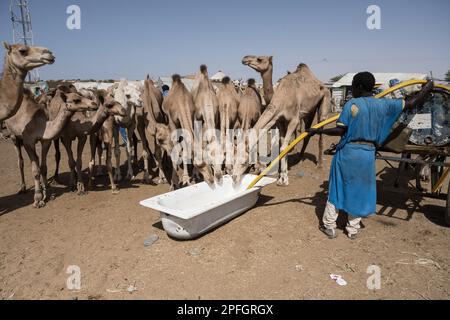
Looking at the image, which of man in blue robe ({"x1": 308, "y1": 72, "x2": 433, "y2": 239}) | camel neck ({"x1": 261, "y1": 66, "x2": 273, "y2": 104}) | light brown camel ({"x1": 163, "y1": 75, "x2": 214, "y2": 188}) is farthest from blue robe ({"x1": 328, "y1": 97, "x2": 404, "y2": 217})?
camel neck ({"x1": 261, "y1": 66, "x2": 273, "y2": 104})

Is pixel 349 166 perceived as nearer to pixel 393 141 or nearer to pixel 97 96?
pixel 393 141

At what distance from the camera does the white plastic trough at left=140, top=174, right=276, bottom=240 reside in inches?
168

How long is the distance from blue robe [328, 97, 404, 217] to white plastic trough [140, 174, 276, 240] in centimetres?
164

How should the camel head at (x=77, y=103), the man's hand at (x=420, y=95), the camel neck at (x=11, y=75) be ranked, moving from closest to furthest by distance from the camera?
the man's hand at (x=420, y=95)
the camel neck at (x=11, y=75)
the camel head at (x=77, y=103)

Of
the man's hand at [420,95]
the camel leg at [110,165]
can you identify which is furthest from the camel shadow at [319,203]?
the camel leg at [110,165]

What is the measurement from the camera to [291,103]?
23.6 ft

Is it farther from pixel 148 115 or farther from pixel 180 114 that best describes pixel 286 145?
pixel 148 115

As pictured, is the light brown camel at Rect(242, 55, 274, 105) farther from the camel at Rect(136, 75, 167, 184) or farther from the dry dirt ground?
the dry dirt ground

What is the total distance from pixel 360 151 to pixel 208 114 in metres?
3.67

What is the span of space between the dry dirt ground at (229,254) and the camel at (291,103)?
69.5 inches

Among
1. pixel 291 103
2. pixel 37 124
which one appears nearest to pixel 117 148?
pixel 37 124

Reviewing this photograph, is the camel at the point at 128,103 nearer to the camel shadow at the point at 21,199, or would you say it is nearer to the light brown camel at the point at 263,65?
the camel shadow at the point at 21,199

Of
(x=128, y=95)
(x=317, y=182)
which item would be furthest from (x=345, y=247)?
(x=128, y=95)

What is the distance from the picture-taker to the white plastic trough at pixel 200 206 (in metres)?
4.27
